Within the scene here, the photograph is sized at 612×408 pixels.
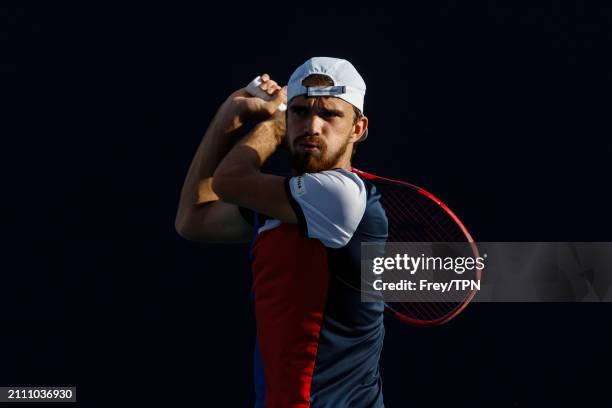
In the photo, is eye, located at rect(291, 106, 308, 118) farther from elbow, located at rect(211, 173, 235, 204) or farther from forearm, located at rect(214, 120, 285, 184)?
elbow, located at rect(211, 173, 235, 204)

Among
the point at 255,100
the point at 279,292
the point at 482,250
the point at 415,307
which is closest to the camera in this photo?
the point at 279,292

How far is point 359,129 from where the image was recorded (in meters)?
3.25

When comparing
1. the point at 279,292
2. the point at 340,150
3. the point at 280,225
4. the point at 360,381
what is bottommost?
the point at 360,381

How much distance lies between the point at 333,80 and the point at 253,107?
0.27 metres

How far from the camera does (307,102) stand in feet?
10.2

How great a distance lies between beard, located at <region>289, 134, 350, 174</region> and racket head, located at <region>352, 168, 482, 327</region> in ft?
1.75

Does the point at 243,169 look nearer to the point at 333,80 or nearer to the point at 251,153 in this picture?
the point at 251,153

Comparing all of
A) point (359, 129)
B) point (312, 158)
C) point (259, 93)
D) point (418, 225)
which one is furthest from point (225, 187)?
point (418, 225)

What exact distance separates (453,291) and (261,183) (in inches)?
48.1

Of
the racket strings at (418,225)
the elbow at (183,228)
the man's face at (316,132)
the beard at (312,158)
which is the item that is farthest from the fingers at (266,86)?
the racket strings at (418,225)

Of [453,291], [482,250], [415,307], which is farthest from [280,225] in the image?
[482,250]

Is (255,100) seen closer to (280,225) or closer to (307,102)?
(307,102)

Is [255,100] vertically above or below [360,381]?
above

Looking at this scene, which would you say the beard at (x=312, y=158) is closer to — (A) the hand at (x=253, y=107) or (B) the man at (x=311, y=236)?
(B) the man at (x=311, y=236)
